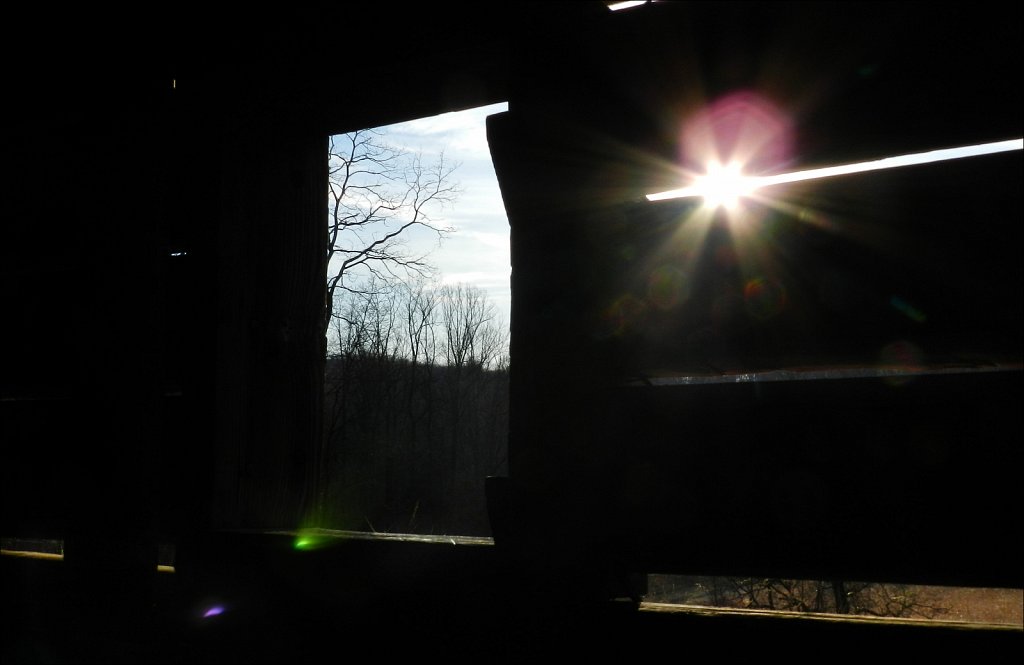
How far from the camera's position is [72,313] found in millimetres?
2547

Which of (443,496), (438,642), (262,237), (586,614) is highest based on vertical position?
(262,237)

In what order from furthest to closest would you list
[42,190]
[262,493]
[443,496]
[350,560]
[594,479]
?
[443,496], [42,190], [262,493], [350,560], [594,479]

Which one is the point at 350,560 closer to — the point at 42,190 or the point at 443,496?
the point at 42,190

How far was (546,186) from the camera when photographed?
1.43m

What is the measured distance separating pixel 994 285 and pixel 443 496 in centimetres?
2536

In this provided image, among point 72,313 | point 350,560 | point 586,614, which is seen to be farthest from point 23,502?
point 586,614

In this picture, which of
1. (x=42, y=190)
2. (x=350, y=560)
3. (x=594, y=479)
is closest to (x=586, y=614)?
(x=594, y=479)

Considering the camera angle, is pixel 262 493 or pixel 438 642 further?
pixel 262 493

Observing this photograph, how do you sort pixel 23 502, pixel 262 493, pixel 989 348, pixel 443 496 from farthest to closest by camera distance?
pixel 443 496, pixel 23 502, pixel 262 493, pixel 989 348

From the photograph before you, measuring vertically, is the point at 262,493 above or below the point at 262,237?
below

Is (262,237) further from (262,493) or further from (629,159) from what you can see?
(629,159)

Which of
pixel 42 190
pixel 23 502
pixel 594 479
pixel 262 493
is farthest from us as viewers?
pixel 42 190

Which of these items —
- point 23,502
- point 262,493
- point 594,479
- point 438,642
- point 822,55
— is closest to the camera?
point 822,55

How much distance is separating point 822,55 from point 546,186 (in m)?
0.52
